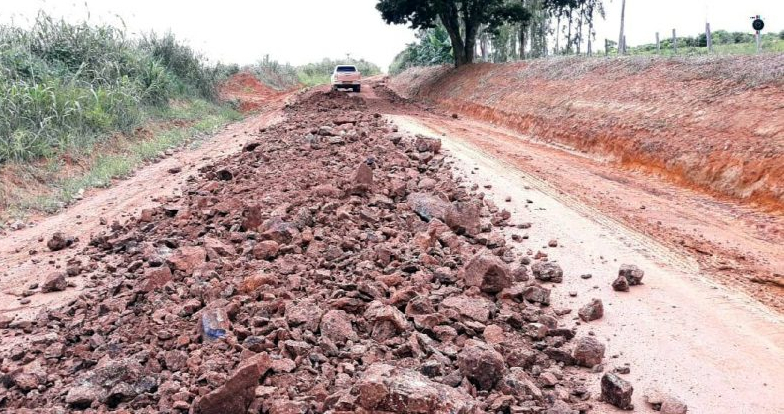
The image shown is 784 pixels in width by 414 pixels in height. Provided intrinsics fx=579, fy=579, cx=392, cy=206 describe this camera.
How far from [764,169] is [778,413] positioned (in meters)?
5.62

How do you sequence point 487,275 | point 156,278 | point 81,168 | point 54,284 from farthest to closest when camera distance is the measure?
1. point 81,168
2. point 54,284
3. point 156,278
4. point 487,275

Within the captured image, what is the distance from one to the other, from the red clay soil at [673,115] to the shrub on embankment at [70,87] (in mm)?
8754

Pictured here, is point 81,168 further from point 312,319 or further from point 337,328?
point 337,328

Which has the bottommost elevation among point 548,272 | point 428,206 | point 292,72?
point 548,272

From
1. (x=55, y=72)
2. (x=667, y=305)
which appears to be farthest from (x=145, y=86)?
(x=667, y=305)

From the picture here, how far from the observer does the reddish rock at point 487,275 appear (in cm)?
385

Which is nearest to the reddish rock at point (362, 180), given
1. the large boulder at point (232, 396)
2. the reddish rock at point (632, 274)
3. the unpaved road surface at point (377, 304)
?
the unpaved road surface at point (377, 304)

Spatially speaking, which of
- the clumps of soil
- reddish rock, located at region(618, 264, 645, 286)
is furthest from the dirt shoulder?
the clumps of soil

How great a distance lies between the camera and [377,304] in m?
3.37

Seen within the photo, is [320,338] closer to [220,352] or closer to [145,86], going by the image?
[220,352]

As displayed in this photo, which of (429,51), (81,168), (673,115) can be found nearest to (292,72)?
(429,51)

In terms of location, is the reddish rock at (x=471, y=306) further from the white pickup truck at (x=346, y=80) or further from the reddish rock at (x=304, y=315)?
the white pickup truck at (x=346, y=80)

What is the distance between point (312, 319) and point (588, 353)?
1.52 metres

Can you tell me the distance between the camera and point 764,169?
7410mm
